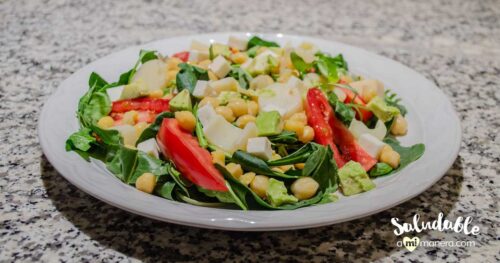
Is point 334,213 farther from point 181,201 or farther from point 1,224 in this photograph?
point 1,224

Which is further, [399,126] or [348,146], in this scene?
[399,126]

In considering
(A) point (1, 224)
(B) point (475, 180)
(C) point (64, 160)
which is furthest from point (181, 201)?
(B) point (475, 180)

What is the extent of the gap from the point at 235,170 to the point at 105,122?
1.53 feet

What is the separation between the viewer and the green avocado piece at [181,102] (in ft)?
5.11

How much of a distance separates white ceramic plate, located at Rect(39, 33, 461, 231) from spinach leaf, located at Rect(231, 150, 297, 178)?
0.18m

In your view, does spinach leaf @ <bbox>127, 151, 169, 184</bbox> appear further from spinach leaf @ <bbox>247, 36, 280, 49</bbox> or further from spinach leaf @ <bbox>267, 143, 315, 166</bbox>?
spinach leaf @ <bbox>247, 36, 280, 49</bbox>

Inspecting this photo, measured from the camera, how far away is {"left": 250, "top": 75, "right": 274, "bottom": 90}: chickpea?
1.77m

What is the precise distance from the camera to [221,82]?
171 cm

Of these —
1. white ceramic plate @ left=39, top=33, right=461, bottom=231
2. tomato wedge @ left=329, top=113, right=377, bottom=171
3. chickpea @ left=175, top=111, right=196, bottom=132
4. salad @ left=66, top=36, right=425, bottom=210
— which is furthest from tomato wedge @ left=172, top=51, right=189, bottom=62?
tomato wedge @ left=329, top=113, right=377, bottom=171

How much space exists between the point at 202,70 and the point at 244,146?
0.42 m

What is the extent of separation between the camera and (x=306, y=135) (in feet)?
4.97

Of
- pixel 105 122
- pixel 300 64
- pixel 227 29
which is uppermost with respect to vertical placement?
pixel 300 64

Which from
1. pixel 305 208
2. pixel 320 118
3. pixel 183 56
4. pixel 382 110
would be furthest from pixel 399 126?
pixel 183 56

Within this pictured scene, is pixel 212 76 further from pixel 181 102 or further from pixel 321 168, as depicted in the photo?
pixel 321 168
